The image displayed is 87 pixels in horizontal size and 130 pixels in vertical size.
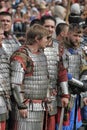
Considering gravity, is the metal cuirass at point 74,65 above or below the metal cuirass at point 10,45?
below

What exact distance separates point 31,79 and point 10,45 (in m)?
1.11

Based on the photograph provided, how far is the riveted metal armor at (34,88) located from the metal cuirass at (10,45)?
74cm

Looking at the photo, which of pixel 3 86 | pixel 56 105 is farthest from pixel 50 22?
pixel 3 86

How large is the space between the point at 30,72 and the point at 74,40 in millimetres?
1223

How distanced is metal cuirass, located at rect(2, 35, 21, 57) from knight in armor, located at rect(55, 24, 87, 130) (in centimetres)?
68

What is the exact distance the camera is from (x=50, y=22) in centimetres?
831

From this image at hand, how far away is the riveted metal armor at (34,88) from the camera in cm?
676

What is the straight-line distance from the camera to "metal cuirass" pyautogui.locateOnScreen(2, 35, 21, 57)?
7.58 meters

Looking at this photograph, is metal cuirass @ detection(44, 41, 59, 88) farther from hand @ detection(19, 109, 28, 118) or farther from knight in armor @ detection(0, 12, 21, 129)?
hand @ detection(19, 109, 28, 118)

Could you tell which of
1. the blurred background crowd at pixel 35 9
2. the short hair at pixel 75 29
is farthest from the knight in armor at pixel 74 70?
the blurred background crowd at pixel 35 9

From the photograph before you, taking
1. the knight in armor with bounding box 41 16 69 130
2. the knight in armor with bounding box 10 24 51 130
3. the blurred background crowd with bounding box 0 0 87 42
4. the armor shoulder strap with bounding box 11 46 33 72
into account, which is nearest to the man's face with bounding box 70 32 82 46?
the knight in armor with bounding box 41 16 69 130

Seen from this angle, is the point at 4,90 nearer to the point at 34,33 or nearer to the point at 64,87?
the point at 34,33

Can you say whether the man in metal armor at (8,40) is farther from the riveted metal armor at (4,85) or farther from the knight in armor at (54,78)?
the riveted metal armor at (4,85)

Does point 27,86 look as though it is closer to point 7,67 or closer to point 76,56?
point 7,67
